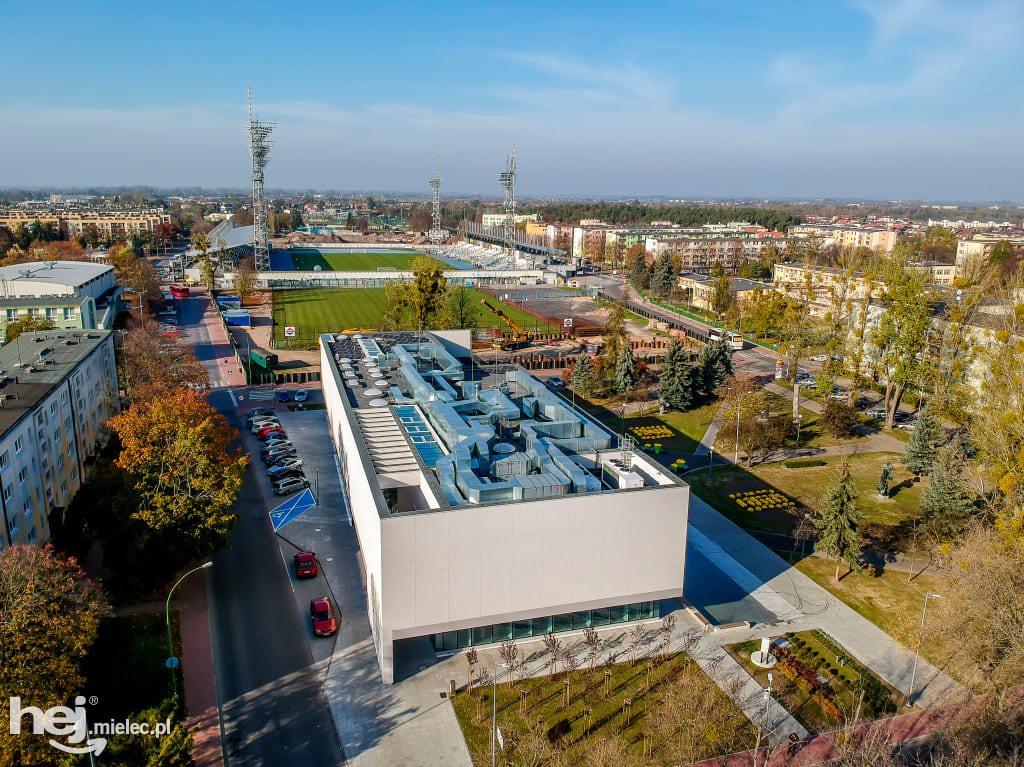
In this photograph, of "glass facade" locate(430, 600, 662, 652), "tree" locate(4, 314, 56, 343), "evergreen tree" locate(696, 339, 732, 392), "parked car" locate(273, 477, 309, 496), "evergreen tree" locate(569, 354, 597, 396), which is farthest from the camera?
"evergreen tree" locate(696, 339, 732, 392)

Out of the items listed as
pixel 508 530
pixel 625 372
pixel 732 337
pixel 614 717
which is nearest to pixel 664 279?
pixel 732 337

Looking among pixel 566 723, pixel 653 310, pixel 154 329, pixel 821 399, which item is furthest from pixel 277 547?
pixel 653 310

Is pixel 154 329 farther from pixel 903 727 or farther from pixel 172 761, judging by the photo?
pixel 903 727

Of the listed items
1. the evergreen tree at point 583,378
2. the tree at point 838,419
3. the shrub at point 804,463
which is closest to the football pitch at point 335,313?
the evergreen tree at point 583,378

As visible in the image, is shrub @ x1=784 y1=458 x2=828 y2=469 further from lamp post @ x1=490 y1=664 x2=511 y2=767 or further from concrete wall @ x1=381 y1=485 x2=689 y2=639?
lamp post @ x1=490 y1=664 x2=511 y2=767

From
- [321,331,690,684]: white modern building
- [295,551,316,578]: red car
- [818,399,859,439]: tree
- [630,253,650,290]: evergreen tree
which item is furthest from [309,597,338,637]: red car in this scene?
[630,253,650,290]: evergreen tree

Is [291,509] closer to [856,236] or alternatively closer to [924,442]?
[924,442]

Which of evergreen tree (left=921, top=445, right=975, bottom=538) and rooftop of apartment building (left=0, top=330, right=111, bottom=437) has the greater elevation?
rooftop of apartment building (left=0, top=330, right=111, bottom=437)
